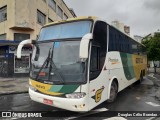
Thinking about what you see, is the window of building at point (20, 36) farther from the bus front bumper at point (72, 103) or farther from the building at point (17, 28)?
the bus front bumper at point (72, 103)

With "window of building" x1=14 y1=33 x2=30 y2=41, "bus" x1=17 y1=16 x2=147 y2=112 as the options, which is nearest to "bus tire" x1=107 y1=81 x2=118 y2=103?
"bus" x1=17 y1=16 x2=147 y2=112

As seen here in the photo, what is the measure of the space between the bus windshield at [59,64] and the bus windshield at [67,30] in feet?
0.91

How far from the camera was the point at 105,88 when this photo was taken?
293 inches

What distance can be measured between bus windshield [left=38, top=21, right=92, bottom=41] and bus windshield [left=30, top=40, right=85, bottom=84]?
277mm

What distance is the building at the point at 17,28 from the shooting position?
799 inches

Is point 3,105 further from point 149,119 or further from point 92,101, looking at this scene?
point 149,119

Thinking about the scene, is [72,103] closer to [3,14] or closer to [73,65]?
[73,65]

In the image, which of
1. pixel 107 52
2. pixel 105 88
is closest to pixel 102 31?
pixel 107 52

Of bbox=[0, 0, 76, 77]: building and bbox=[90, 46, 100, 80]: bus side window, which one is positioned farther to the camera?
bbox=[0, 0, 76, 77]: building

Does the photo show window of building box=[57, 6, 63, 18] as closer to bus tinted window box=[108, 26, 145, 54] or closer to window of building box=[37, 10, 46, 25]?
window of building box=[37, 10, 46, 25]

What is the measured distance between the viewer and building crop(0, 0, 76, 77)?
66.5 ft

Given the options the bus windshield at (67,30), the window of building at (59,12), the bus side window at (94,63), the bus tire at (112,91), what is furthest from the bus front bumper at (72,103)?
the window of building at (59,12)

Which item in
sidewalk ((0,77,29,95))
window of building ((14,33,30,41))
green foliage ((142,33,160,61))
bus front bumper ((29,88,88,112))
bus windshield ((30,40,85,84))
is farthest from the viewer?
green foliage ((142,33,160,61))

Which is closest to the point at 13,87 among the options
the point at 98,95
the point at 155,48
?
the point at 98,95
